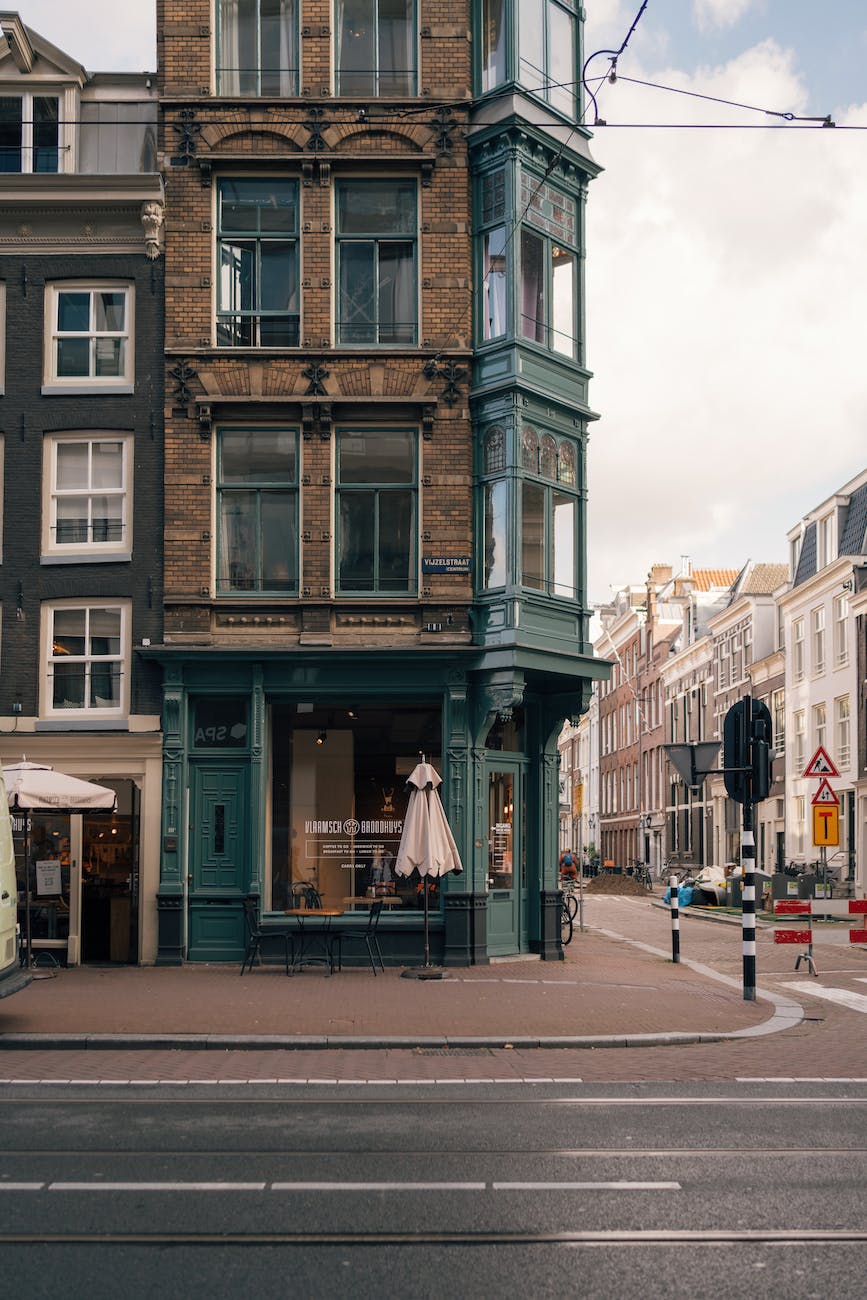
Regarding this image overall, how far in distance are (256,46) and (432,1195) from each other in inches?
751

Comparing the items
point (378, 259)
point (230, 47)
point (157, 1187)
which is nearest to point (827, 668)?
point (378, 259)

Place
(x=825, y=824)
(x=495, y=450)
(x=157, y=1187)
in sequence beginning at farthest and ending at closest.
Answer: (x=825, y=824) → (x=495, y=450) → (x=157, y=1187)

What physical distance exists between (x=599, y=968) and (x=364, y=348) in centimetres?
952

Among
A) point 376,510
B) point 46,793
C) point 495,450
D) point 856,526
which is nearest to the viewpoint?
point 46,793

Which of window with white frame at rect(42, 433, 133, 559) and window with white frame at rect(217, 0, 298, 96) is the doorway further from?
window with white frame at rect(217, 0, 298, 96)

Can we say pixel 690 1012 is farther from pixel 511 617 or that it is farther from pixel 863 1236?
pixel 863 1236

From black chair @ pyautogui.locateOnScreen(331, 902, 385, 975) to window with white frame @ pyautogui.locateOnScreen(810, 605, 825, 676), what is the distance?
32.1 metres

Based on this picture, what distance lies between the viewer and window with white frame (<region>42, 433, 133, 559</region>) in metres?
22.1

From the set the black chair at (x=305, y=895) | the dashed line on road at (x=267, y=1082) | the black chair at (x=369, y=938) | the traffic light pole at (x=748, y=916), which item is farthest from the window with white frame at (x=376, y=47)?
the dashed line on road at (x=267, y=1082)

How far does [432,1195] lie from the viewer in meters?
7.69

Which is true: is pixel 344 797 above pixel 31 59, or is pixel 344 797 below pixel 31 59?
below

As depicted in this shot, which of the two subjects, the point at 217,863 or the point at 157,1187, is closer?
the point at 157,1187

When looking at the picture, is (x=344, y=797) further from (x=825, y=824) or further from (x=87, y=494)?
(x=825, y=824)

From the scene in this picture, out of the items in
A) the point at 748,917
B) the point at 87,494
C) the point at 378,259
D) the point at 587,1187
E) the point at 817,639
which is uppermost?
the point at 378,259
